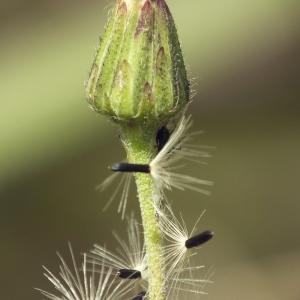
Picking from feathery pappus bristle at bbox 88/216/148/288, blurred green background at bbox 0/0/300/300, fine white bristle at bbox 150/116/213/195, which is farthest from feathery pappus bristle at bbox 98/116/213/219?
blurred green background at bbox 0/0/300/300

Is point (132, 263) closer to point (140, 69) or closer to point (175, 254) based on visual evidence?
point (175, 254)

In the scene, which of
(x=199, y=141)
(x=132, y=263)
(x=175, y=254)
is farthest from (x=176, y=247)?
(x=199, y=141)

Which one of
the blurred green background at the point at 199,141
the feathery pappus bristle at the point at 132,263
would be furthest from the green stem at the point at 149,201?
the blurred green background at the point at 199,141

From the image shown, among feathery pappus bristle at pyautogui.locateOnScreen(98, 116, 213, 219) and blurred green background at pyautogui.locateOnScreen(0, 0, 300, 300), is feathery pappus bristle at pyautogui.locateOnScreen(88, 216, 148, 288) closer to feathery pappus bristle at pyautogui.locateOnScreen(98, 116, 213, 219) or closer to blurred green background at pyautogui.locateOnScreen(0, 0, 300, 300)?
feathery pappus bristle at pyautogui.locateOnScreen(98, 116, 213, 219)

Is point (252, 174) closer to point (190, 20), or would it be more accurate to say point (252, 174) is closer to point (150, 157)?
point (190, 20)

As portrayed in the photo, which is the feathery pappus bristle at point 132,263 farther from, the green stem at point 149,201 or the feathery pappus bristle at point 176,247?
the green stem at point 149,201

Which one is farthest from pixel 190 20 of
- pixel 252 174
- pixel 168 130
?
pixel 168 130
